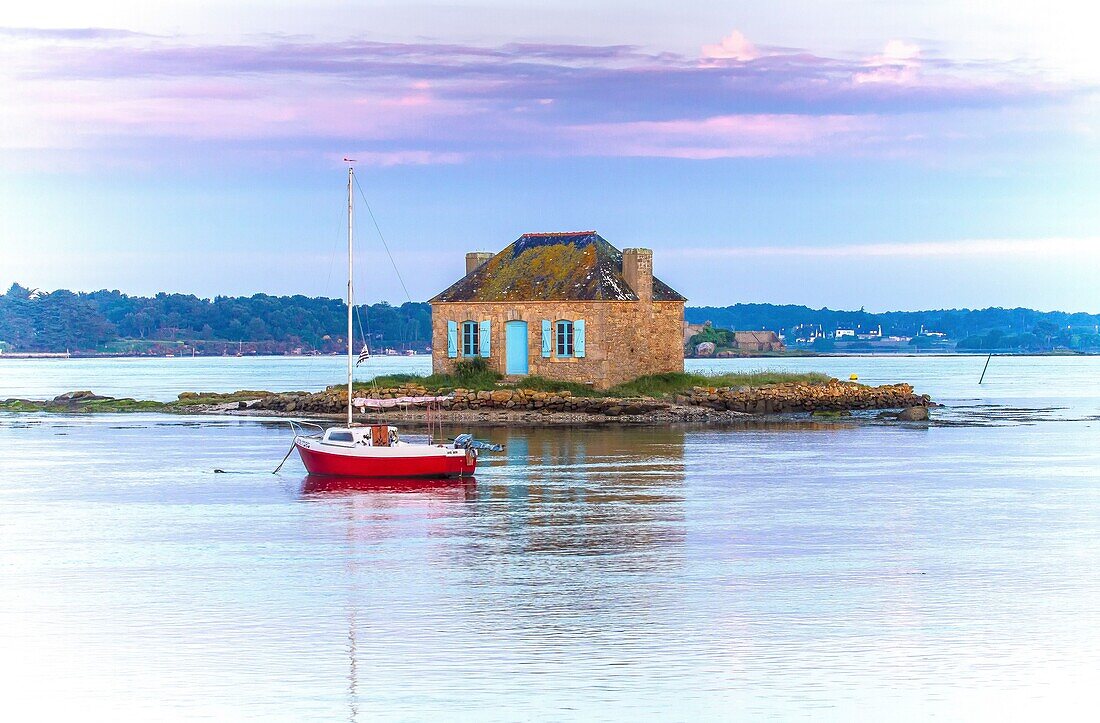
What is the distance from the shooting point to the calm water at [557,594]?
11.5m

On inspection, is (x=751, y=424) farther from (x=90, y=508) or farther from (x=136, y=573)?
(x=136, y=573)

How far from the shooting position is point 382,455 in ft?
90.8

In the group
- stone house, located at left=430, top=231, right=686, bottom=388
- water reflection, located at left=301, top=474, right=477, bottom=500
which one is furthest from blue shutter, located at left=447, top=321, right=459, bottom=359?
water reflection, located at left=301, top=474, right=477, bottom=500

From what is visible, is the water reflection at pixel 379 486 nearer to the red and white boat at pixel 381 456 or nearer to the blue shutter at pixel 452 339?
the red and white boat at pixel 381 456

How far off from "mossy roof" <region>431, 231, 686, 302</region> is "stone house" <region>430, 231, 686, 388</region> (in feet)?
0.15

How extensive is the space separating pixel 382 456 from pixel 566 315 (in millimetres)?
20209

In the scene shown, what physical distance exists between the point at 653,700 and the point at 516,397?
117ft

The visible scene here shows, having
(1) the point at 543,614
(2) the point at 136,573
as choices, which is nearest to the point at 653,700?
(1) the point at 543,614

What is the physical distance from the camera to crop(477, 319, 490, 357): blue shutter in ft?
160

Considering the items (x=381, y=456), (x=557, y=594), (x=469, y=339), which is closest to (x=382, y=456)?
(x=381, y=456)

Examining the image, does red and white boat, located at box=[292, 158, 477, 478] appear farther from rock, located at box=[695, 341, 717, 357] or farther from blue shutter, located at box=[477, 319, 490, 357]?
rock, located at box=[695, 341, 717, 357]

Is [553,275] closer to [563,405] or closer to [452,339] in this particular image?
[452,339]

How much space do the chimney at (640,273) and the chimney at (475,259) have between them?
20.6 feet

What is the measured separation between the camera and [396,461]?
27.8 meters
